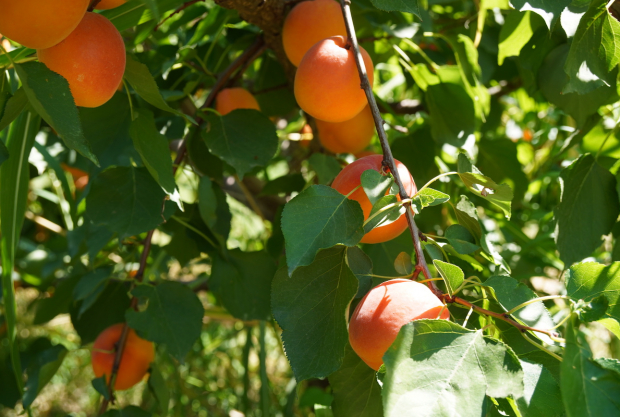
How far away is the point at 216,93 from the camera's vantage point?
2.48 ft

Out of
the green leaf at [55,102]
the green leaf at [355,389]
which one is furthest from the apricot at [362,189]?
the green leaf at [55,102]

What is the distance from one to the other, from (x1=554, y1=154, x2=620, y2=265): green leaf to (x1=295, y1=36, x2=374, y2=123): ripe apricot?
321mm

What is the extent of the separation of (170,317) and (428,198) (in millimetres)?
399

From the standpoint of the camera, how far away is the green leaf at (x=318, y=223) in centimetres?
40

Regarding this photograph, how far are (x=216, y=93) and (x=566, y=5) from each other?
47 centimetres

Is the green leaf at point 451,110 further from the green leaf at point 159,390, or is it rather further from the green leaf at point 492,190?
the green leaf at point 159,390

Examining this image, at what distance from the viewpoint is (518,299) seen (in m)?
0.39

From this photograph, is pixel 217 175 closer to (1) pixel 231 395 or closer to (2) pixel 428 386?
(2) pixel 428 386

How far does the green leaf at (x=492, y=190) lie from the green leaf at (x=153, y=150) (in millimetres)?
288

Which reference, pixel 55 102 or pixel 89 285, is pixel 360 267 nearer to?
pixel 55 102

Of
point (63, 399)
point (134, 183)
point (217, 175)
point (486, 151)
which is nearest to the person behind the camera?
point (134, 183)

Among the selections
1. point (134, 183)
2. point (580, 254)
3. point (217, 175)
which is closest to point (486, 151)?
point (580, 254)

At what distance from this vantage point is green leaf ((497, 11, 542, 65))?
0.68 metres

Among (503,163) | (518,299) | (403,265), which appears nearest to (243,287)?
(403,265)
